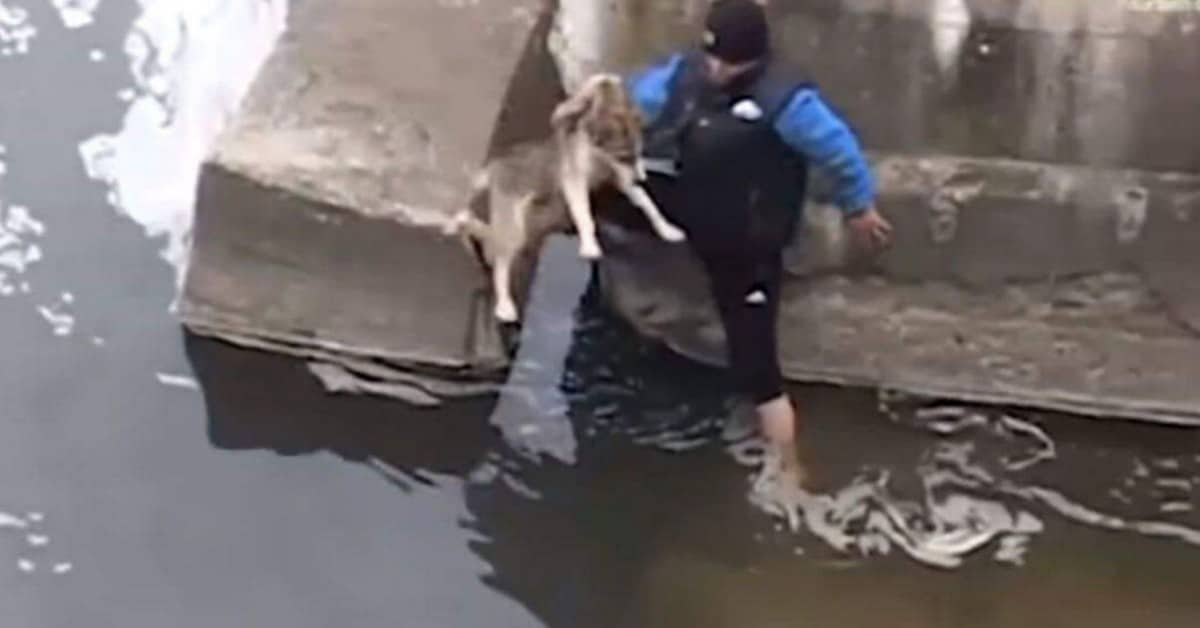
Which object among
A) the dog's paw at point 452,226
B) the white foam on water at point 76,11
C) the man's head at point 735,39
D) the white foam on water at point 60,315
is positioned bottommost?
the white foam on water at point 60,315

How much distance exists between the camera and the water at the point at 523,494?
21.2 feet

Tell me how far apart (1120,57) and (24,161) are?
11.8 feet

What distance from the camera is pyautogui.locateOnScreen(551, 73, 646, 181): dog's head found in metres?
6.44

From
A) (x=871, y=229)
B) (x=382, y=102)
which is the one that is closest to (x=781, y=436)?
(x=871, y=229)

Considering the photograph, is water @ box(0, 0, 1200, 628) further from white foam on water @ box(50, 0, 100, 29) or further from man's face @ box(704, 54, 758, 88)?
man's face @ box(704, 54, 758, 88)

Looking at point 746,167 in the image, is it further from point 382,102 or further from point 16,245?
point 16,245

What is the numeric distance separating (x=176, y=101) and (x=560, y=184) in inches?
75.9

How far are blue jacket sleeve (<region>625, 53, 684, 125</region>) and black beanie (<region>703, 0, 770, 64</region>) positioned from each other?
0.26 m

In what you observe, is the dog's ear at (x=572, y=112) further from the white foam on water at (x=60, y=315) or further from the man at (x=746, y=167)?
the white foam on water at (x=60, y=315)

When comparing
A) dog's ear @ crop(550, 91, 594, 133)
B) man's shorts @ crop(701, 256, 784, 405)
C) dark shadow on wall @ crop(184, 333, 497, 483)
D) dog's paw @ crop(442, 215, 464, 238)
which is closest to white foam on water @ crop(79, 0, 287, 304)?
dark shadow on wall @ crop(184, 333, 497, 483)

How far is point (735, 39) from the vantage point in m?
6.15

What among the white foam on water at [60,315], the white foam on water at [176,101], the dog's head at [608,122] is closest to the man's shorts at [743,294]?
the dog's head at [608,122]

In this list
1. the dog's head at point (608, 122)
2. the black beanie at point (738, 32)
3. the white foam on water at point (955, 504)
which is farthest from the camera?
the white foam on water at point (955, 504)

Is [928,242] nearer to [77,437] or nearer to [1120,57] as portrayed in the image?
[1120,57]
